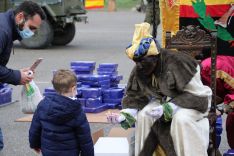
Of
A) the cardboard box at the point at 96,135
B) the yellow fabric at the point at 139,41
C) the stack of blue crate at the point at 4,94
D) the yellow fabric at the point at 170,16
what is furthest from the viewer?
the stack of blue crate at the point at 4,94

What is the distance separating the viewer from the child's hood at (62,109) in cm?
416

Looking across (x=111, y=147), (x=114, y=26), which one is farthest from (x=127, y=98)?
(x=114, y=26)

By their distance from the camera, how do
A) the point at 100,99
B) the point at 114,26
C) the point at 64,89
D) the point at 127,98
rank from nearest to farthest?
the point at 64,89, the point at 127,98, the point at 100,99, the point at 114,26

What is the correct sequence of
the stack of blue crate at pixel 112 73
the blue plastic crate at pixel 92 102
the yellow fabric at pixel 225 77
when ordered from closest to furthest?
the yellow fabric at pixel 225 77 < the blue plastic crate at pixel 92 102 < the stack of blue crate at pixel 112 73

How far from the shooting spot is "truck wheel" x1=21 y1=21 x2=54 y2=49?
13820 mm

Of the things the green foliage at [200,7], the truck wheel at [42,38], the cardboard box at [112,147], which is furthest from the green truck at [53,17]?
the cardboard box at [112,147]

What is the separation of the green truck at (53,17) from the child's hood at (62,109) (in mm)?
9519

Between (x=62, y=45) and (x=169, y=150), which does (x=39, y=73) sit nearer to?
(x=62, y=45)

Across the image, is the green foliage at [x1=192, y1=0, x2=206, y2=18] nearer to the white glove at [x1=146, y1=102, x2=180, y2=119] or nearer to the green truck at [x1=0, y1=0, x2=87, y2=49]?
the white glove at [x1=146, y1=102, x2=180, y2=119]

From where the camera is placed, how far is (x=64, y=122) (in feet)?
13.8

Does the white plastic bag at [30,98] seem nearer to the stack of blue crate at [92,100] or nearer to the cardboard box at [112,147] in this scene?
the cardboard box at [112,147]

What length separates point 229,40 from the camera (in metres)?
5.14

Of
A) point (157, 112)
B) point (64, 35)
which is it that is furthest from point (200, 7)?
point (64, 35)

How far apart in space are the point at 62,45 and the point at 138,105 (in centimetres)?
1067
